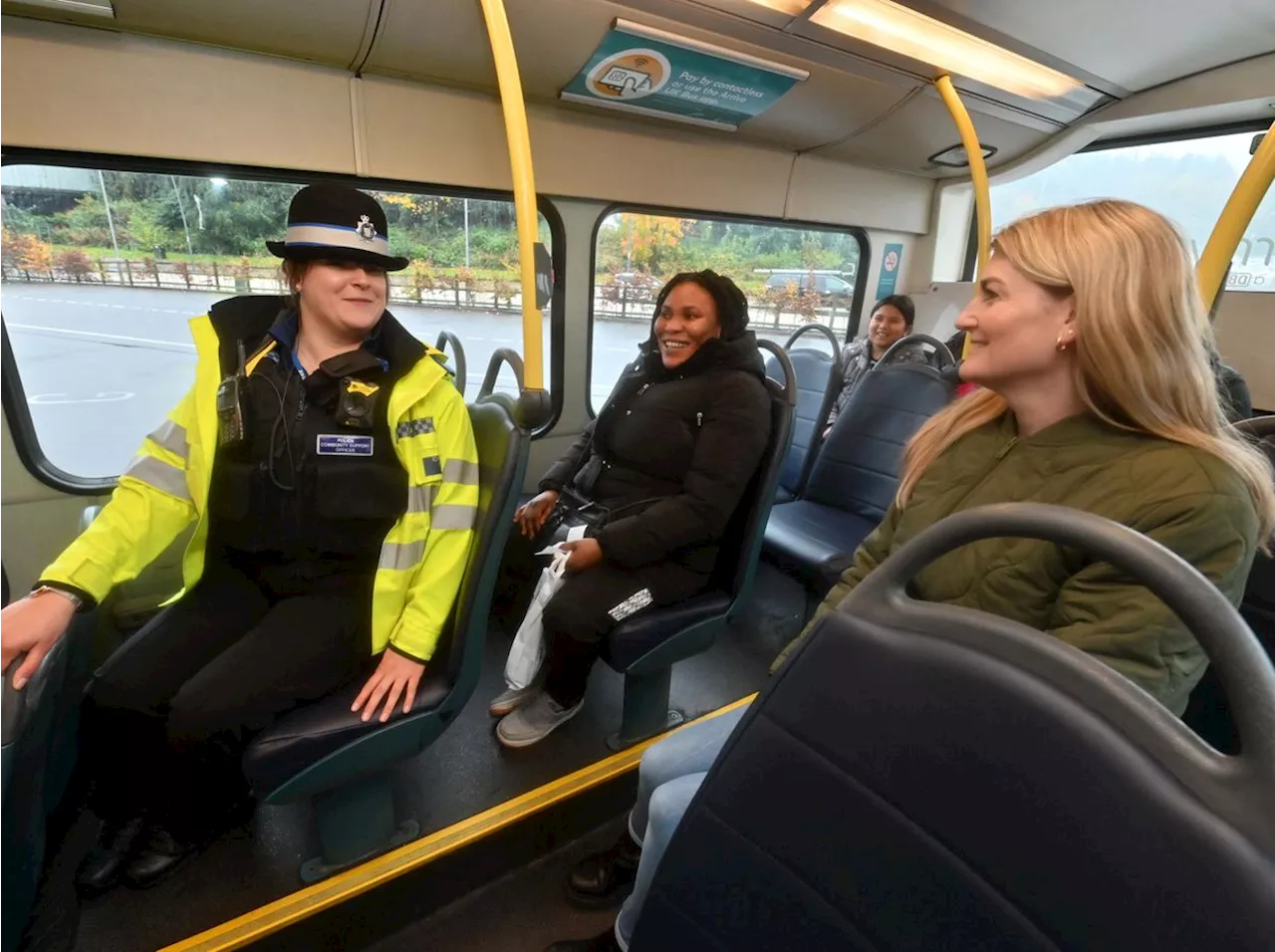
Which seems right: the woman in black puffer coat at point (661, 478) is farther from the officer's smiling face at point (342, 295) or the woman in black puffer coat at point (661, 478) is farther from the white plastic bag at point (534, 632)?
the officer's smiling face at point (342, 295)

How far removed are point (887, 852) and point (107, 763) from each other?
1736 mm

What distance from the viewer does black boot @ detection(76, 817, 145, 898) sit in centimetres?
154

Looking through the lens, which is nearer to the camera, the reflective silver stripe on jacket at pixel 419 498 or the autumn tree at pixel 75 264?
the reflective silver stripe on jacket at pixel 419 498

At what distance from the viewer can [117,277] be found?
7.72 feet

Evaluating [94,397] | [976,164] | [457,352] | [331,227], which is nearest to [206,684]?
[331,227]

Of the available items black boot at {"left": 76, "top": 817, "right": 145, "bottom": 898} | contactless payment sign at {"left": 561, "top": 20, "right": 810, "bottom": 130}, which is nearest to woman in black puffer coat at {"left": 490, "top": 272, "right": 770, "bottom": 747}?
contactless payment sign at {"left": 561, "top": 20, "right": 810, "bottom": 130}

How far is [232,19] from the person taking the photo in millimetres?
1934

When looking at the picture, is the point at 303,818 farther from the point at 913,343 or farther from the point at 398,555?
the point at 913,343

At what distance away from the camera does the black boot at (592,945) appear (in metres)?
1.45

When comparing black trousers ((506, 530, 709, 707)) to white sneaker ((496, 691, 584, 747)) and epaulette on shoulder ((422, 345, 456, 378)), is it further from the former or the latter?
epaulette on shoulder ((422, 345, 456, 378))

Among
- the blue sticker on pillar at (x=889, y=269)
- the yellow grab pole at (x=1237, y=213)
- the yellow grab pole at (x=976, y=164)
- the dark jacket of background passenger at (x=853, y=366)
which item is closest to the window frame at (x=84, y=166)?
the yellow grab pole at (x=976, y=164)

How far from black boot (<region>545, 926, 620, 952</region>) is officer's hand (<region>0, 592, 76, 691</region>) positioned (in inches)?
48.7

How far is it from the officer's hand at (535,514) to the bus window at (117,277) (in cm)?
102

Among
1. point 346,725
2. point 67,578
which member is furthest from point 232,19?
point 346,725
